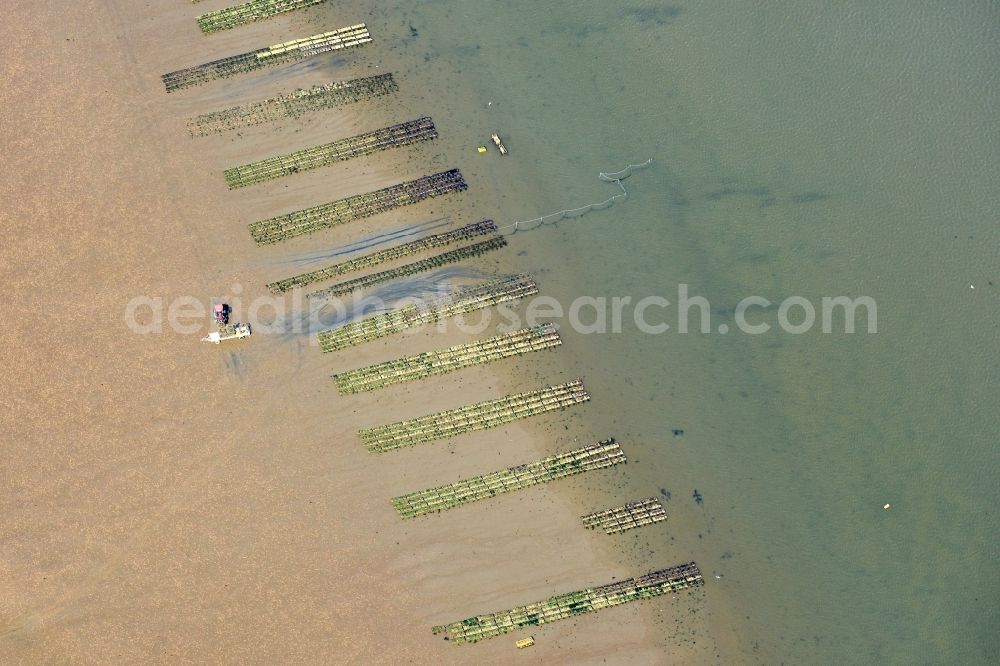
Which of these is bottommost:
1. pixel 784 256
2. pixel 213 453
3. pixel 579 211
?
pixel 213 453

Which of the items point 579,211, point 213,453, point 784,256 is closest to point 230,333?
point 213,453

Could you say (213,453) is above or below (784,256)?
below

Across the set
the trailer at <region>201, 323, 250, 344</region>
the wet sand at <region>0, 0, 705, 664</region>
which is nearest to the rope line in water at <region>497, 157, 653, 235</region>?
the wet sand at <region>0, 0, 705, 664</region>

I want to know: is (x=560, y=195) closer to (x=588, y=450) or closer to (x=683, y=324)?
(x=683, y=324)

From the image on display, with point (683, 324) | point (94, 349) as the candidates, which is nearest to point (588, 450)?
point (683, 324)

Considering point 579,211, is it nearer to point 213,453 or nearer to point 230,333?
point 230,333

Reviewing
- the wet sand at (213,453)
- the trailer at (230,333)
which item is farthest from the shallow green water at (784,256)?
the trailer at (230,333)
